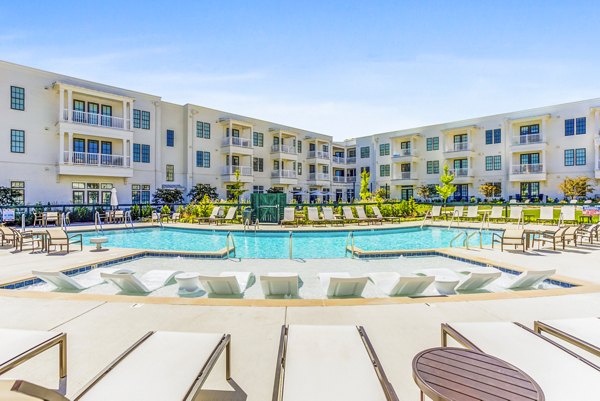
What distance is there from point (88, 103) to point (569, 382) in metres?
27.7

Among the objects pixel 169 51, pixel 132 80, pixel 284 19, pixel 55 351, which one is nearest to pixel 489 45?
pixel 284 19

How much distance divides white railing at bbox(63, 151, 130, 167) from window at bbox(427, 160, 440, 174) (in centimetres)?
2829

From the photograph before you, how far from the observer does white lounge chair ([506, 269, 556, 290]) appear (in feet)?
18.8

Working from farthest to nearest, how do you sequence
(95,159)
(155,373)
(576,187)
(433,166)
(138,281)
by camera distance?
(433,166) → (576,187) → (95,159) → (138,281) → (155,373)

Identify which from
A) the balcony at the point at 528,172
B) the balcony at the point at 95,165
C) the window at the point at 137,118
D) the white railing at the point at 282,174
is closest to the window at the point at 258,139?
the white railing at the point at 282,174

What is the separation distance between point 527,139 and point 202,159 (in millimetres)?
28420

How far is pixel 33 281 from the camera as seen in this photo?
21.5 ft

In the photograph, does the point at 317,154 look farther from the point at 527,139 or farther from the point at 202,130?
the point at 527,139

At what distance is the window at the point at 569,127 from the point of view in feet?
90.3

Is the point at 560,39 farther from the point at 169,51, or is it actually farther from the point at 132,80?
the point at 132,80

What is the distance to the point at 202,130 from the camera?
29.0 meters

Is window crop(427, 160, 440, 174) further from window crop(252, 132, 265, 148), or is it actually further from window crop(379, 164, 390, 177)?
window crop(252, 132, 265, 148)

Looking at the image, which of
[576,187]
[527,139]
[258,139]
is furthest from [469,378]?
[527,139]

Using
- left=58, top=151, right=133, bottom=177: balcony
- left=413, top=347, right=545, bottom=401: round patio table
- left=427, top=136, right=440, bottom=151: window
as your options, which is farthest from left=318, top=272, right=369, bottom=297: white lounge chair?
left=427, top=136, right=440, bottom=151: window
